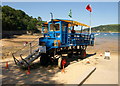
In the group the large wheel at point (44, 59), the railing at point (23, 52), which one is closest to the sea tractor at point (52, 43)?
the large wheel at point (44, 59)

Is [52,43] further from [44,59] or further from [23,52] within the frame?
[23,52]

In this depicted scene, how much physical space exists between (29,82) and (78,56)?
981cm

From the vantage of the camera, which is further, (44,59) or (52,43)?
(44,59)

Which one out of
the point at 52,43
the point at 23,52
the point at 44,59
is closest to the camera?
the point at 52,43

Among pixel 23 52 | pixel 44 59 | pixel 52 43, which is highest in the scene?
pixel 52 43

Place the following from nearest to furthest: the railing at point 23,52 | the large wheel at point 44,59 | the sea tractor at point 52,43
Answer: the sea tractor at point 52,43, the railing at point 23,52, the large wheel at point 44,59

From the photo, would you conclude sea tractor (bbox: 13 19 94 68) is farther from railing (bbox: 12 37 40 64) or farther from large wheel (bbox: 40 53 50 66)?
railing (bbox: 12 37 40 64)

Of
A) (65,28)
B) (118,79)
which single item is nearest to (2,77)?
(65,28)

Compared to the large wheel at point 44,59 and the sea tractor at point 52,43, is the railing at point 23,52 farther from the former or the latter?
the large wheel at point 44,59

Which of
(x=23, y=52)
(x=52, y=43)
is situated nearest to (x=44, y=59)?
(x=52, y=43)

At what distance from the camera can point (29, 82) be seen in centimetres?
781

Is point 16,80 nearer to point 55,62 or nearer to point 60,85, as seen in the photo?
point 60,85

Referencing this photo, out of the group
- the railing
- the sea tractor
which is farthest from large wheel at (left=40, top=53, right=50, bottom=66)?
the railing

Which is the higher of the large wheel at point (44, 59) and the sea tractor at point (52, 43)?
the sea tractor at point (52, 43)
